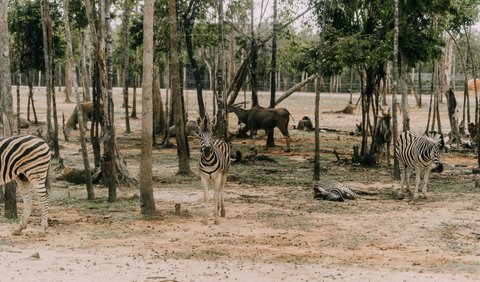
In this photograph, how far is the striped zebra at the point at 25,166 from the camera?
42.5 ft

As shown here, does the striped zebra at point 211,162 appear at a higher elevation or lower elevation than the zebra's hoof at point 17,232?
higher

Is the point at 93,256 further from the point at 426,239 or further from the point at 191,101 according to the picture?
the point at 191,101

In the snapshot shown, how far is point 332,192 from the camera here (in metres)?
17.8

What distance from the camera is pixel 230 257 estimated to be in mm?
11383

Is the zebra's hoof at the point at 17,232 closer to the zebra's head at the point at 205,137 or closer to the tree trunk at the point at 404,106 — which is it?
the zebra's head at the point at 205,137

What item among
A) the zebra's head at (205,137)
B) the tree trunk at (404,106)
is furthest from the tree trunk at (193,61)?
the zebra's head at (205,137)

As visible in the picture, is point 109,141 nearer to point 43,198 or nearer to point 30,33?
point 43,198

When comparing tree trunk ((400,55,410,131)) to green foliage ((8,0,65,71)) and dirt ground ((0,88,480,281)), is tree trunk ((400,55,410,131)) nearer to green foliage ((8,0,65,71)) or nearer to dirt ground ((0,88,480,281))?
dirt ground ((0,88,480,281))

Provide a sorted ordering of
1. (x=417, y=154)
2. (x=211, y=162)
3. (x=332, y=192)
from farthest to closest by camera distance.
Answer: (x=417, y=154) < (x=332, y=192) < (x=211, y=162)

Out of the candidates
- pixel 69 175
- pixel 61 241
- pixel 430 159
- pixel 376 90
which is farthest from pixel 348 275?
pixel 376 90

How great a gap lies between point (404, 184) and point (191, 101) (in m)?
35.8

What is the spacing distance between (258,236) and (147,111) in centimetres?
379

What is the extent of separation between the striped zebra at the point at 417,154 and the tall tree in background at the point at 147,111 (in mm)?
6945

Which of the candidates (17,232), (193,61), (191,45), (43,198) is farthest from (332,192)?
(191,45)
